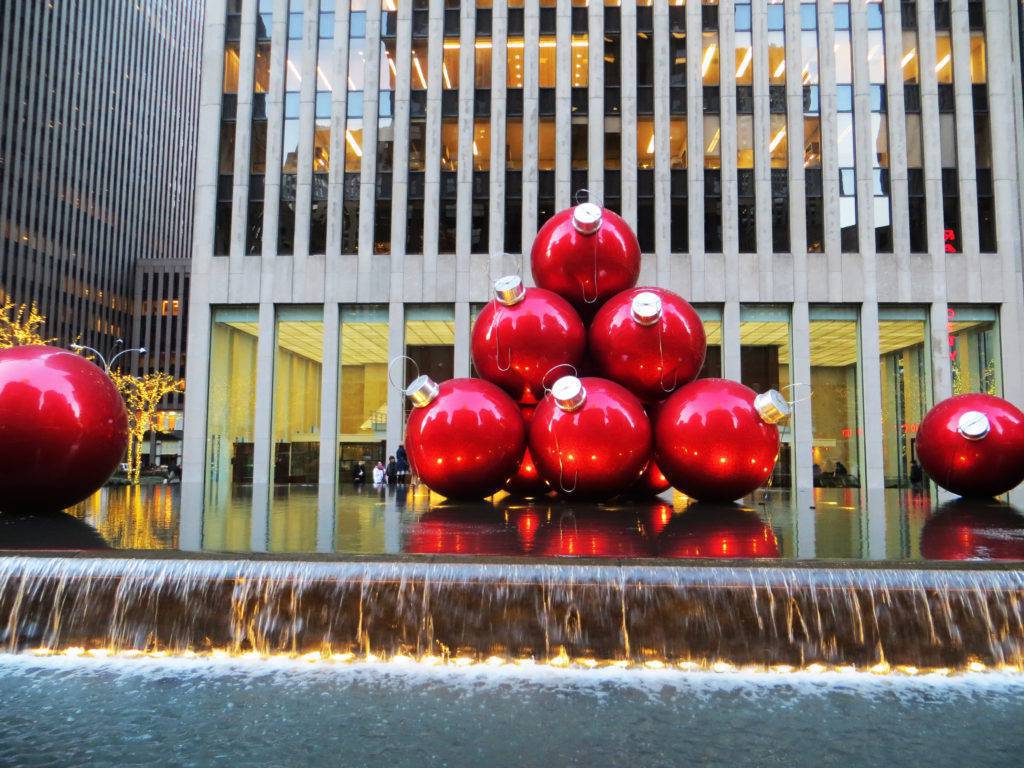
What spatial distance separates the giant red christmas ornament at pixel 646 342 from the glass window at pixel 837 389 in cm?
1889

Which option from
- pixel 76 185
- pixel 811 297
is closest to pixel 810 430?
pixel 811 297

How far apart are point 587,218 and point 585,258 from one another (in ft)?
1.54

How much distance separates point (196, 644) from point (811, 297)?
23.8m

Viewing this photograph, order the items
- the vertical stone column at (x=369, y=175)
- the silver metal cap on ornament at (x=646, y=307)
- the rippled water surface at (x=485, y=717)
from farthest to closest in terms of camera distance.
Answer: the vertical stone column at (x=369, y=175)
the silver metal cap on ornament at (x=646, y=307)
the rippled water surface at (x=485, y=717)

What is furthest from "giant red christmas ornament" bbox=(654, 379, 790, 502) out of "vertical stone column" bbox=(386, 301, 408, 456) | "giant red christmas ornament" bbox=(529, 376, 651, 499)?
"vertical stone column" bbox=(386, 301, 408, 456)

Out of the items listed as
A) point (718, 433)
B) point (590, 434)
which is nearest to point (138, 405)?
point (590, 434)

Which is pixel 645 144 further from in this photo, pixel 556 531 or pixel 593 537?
pixel 593 537

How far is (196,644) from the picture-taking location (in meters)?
4.35

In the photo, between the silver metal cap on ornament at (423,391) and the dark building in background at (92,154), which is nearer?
the silver metal cap on ornament at (423,391)

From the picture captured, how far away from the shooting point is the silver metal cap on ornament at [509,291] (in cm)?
775

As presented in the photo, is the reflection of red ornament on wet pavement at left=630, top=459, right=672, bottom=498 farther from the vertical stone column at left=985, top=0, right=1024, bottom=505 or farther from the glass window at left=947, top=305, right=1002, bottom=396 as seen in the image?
the vertical stone column at left=985, top=0, right=1024, bottom=505

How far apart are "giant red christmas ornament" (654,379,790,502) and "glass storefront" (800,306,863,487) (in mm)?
18745

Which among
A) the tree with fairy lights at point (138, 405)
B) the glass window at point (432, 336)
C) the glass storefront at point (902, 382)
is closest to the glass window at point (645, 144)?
the glass window at point (432, 336)

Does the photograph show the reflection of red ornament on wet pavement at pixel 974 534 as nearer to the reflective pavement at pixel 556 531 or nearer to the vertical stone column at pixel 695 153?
the reflective pavement at pixel 556 531
